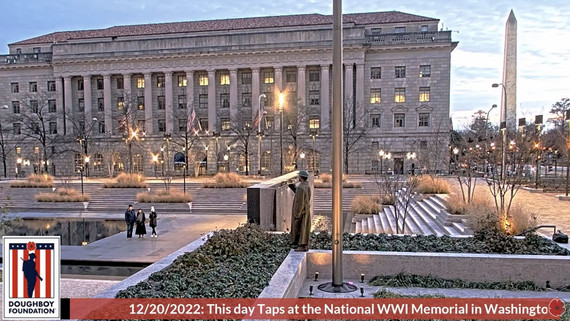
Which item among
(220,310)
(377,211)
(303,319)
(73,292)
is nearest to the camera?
(220,310)

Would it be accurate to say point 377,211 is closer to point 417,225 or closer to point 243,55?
point 417,225

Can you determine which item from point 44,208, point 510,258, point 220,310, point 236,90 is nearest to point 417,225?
point 510,258

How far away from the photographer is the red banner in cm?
548

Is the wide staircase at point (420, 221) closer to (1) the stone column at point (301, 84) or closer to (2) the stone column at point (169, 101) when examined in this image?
(1) the stone column at point (301, 84)

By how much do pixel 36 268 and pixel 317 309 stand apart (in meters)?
4.36

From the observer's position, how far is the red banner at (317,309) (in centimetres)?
548

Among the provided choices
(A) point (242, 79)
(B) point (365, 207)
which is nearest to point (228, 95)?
(A) point (242, 79)

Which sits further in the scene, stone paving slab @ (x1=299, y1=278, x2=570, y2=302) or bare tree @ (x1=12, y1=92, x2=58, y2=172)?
bare tree @ (x1=12, y1=92, x2=58, y2=172)

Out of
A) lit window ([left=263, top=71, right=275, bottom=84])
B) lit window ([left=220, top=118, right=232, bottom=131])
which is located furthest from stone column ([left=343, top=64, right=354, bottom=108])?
lit window ([left=220, top=118, right=232, bottom=131])

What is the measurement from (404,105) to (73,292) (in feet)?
175

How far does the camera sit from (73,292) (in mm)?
9758

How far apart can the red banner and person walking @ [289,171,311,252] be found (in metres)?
2.12

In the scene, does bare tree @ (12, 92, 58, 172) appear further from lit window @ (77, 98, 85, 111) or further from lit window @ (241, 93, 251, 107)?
lit window @ (241, 93, 251, 107)

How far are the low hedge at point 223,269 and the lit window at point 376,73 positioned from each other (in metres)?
Answer: 51.0
